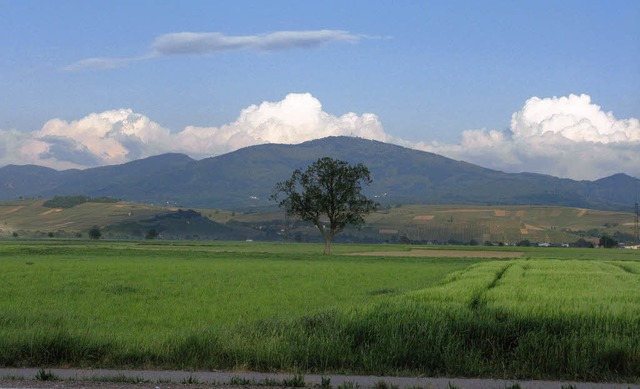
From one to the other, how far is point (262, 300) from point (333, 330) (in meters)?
12.5

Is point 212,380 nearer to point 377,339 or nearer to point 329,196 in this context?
point 377,339

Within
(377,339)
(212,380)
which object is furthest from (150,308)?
(212,380)

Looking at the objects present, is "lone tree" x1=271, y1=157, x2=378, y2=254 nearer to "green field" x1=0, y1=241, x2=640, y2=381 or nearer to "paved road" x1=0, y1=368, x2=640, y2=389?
"green field" x1=0, y1=241, x2=640, y2=381

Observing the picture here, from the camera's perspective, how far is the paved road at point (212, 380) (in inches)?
492

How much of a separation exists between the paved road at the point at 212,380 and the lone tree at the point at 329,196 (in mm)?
79418

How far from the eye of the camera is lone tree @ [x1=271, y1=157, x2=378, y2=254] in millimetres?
93438

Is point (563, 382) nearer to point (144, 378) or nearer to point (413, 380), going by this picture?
point (413, 380)

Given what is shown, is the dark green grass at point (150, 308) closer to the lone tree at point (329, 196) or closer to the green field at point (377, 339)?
the green field at point (377, 339)

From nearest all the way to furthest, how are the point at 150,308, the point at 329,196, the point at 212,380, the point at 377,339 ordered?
1. the point at 212,380
2. the point at 377,339
3. the point at 150,308
4. the point at 329,196

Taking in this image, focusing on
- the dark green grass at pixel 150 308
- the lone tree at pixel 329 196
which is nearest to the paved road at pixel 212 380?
the dark green grass at pixel 150 308

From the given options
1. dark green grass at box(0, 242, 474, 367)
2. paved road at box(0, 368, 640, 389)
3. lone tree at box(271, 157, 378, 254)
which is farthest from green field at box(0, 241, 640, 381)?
lone tree at box(271, 157, 378, 254)

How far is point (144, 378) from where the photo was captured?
1307 centimetres

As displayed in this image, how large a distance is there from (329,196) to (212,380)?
80989 mm

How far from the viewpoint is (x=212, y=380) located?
42.6ft
